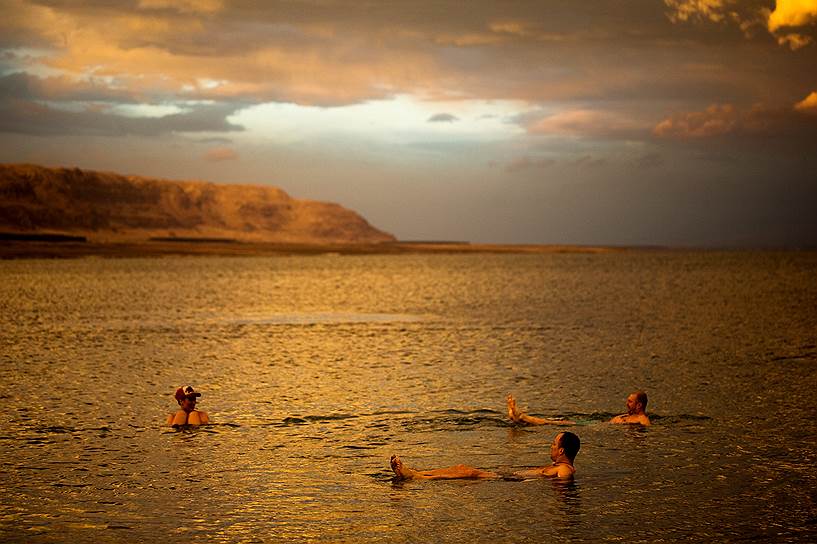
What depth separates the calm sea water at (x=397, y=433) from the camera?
16266 mm

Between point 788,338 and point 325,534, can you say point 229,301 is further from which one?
point 325,534

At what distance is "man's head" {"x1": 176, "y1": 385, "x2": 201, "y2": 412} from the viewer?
2405cm

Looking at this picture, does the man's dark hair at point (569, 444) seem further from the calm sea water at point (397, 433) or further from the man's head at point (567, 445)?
the calm sea water at point (397, 433)

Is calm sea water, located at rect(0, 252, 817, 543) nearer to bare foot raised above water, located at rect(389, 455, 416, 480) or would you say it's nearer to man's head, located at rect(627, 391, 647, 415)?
bare foot raised above water, located at rect(389, 455, 416, 480)

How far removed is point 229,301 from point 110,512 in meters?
75.0

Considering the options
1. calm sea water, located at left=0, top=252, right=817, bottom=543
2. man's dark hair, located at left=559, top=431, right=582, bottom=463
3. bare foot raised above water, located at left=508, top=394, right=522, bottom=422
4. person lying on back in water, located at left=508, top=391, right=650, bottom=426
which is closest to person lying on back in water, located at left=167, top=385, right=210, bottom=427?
calm sea water, located at left=0, top=252, right=817, bottom=543

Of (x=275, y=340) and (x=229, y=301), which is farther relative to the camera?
(x=229, y=301)

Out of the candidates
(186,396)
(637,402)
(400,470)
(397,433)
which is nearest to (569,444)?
(400,470)

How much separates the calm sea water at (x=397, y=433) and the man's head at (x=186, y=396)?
81 cm

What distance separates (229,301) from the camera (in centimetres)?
9062

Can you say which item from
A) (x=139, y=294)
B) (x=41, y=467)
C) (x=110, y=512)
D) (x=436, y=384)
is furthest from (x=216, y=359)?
(x=139, y=294)

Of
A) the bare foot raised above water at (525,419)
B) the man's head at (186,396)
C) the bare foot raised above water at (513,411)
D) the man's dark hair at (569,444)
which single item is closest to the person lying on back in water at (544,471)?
the man's dark hair at (569,444)

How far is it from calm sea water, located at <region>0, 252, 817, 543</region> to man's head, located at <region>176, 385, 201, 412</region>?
807mm

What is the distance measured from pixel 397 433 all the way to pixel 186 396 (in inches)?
232
